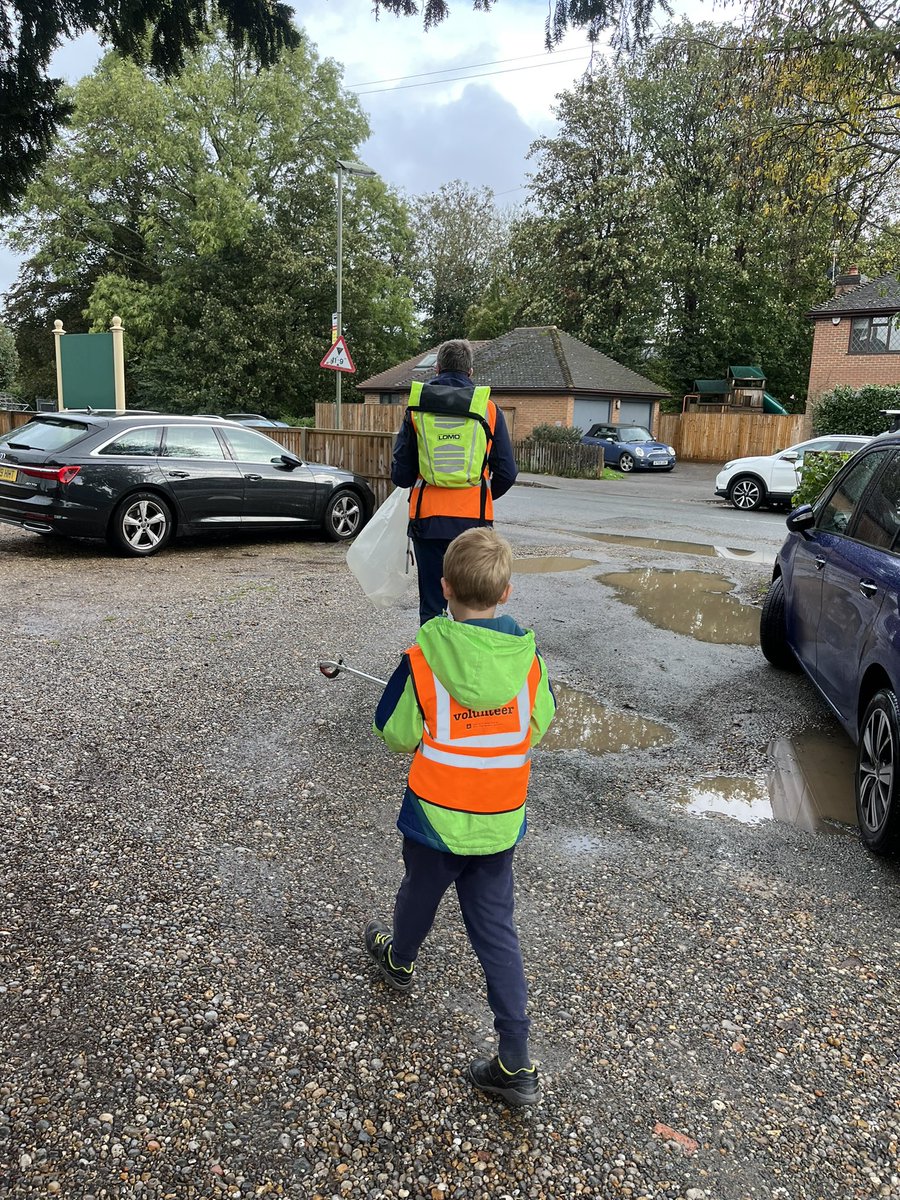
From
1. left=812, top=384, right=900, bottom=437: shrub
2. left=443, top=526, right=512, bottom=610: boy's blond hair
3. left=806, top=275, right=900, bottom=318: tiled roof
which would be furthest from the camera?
left=806, top=275, right=900, bottom=318: tiled roof

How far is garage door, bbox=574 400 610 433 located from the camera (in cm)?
3525

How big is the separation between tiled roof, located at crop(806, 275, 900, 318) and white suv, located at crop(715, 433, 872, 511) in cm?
1562

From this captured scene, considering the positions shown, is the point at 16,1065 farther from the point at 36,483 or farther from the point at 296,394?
the point at 296,394

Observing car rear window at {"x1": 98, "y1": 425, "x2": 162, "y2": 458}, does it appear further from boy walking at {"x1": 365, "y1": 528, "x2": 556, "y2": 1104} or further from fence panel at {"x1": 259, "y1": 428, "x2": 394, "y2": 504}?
boy walking at {"x1": 365, "y1": 528, "x2": 556, "y2": 1104}

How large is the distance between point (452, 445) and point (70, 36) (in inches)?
92.6

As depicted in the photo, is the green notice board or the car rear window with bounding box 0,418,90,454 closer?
the car rear window with bounding box 0,418,90,454

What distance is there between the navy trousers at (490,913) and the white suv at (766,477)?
17.2 metres

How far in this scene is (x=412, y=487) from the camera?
4.87 meters

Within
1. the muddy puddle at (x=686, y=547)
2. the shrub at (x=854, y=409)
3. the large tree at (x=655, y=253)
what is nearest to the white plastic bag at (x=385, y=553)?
the muddy puddle at (x=686, y=547)

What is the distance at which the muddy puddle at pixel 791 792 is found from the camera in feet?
14.1

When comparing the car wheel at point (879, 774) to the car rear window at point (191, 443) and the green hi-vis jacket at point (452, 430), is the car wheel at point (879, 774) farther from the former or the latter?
the car rear window at point (191, 443)

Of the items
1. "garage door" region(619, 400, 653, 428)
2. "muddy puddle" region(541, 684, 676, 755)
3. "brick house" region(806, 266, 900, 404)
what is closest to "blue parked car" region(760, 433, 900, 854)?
"muddy puddle" region(541, 684, 676, 755)

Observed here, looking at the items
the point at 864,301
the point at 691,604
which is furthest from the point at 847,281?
the point at 691,604

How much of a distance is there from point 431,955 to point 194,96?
44020mm
